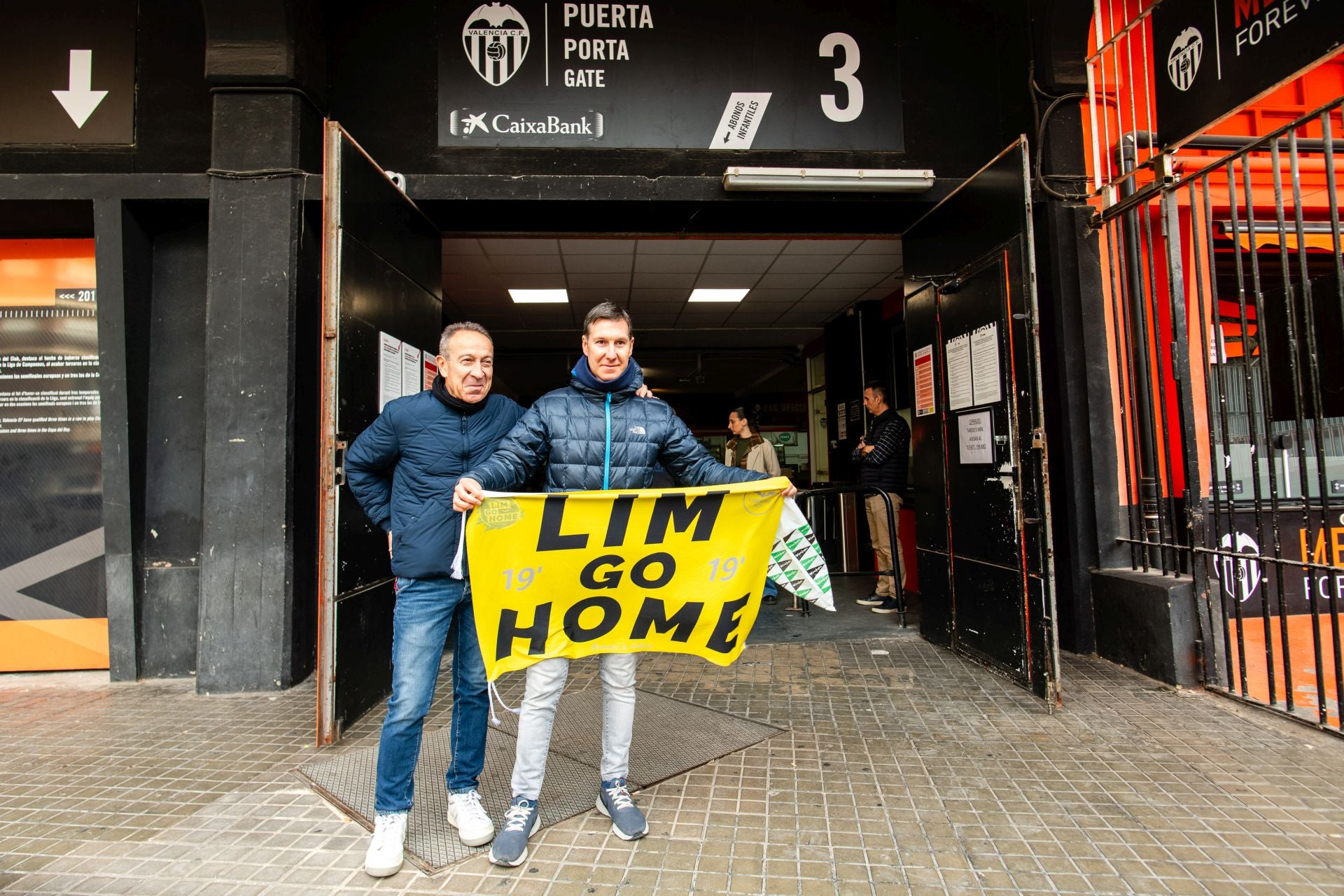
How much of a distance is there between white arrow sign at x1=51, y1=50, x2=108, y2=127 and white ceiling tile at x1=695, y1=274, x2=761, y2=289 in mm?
5171

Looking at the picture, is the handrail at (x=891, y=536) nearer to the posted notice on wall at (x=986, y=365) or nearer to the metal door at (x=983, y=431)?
the metal door at (x=983, y=431)

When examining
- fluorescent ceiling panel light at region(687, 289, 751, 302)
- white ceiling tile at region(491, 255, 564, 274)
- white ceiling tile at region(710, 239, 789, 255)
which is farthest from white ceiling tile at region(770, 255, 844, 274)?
white ceiling tile at region(491, 255, 564, 274)

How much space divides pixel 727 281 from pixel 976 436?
14.1ft

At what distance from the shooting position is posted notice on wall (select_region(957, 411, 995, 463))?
13.5ft

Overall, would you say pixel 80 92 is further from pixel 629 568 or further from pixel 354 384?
pixel 629 568

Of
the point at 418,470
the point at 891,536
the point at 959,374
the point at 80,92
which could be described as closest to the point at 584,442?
the point at 418,470

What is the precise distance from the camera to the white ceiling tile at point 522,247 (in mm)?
6297

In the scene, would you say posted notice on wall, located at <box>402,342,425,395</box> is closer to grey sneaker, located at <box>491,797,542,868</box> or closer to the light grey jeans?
the light grey jeans

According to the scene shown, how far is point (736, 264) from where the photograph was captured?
7281 millimetres

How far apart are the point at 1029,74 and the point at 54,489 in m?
7.02

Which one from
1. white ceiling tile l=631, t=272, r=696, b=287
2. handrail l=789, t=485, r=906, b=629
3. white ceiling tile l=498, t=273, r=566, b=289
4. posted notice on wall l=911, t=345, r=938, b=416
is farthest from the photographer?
white ceiling tile l=631, t=272, r=696, b=287

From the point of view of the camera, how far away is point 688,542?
269 centimetres

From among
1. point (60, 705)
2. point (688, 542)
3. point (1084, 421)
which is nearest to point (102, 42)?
point (60, 705)

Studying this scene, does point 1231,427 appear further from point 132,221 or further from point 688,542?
point 132,221
